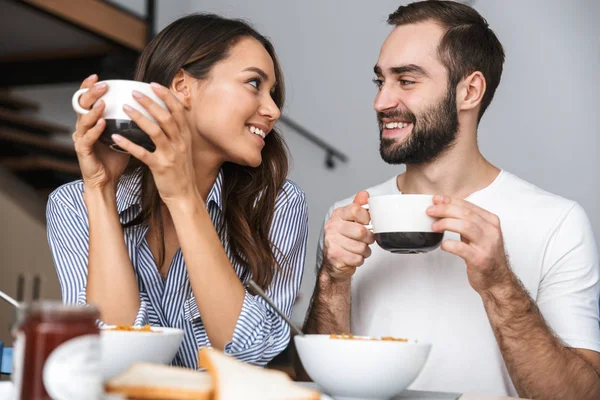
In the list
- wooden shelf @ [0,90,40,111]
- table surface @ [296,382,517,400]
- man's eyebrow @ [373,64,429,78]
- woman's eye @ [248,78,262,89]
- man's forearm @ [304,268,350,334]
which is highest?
wooden shelf @ [0,90,40,111]

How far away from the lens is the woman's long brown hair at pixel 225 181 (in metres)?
1.32

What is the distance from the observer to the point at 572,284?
1.37 m

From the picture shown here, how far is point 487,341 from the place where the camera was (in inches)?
55.4

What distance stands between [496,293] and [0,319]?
128 inches

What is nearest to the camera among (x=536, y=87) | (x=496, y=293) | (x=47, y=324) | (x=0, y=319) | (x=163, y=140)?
(x=47, y=324)

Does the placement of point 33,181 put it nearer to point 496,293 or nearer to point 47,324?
point 496,293

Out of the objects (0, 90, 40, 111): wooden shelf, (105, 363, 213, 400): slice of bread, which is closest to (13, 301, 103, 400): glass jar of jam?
(105, 363, 213, 400): slice of bread

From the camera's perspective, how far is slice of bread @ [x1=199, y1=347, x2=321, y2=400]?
607mm

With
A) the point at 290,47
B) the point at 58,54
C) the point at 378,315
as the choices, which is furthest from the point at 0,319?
the point at 378,315

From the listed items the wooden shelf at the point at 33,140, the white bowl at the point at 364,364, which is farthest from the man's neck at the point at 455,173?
the wooden shelf at the point at 33,140

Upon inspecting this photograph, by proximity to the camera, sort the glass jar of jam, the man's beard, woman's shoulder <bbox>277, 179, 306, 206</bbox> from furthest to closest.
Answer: the man's beard → woman's shoulder <bbox>277, 179, 306, 206</bbox> → the glass jar of jam

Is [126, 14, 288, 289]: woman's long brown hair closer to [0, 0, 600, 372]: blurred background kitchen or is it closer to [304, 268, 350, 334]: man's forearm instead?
[304, 268, 350, 334]: man's forearm

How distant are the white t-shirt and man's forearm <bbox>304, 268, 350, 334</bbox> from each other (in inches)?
4.4

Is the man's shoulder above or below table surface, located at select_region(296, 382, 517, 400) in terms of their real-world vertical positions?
above
